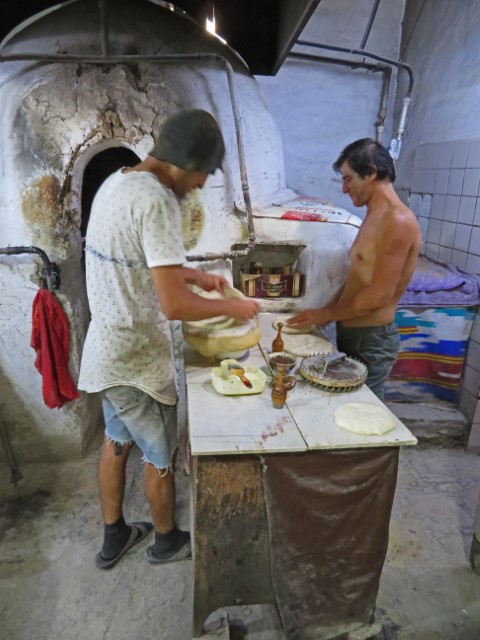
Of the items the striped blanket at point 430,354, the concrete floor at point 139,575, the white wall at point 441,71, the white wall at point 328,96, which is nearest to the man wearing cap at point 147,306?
the concrete floor at point 139,575

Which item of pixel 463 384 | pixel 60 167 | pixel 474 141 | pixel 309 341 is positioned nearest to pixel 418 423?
pixel 463 384

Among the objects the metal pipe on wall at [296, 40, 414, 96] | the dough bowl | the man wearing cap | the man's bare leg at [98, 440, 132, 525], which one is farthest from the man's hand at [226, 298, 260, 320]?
the metal pipe on wall at [296, 40, 414, 96]

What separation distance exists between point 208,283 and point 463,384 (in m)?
2.86

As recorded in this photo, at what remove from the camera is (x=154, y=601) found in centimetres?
244

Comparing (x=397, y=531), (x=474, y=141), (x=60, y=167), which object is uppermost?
(x=474, y=141)

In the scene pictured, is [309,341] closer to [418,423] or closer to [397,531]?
[397,531]

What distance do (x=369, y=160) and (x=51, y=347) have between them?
253 cm

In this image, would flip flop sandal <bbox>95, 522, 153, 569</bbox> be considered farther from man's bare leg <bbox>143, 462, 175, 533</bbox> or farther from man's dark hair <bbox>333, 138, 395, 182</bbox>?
man's dark hair <bbox>333, 138, 395, 182</bbox>

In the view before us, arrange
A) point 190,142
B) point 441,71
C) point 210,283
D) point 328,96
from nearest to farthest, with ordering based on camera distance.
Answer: point 190,142, point 210,283, point 441,71, point 328,96

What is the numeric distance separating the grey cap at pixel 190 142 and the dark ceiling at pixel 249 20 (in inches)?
63.4

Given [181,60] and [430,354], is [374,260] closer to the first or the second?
[430,354]

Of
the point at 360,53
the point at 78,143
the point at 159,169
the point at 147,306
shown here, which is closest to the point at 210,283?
the point at 147,306

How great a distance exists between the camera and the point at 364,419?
1.89m

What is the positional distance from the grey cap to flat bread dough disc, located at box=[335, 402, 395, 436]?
4.02ft
